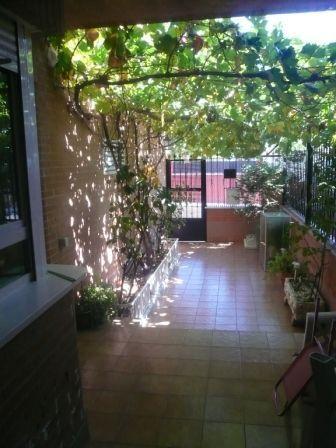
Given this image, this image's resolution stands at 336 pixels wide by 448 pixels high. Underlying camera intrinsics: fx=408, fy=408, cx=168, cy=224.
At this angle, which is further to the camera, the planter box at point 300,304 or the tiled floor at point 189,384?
the planter box at point 300,304

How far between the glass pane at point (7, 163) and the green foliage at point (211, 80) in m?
1.39

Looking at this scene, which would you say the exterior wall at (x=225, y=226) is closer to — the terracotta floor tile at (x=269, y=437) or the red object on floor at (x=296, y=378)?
the red object on floor at (x=296, y=378)

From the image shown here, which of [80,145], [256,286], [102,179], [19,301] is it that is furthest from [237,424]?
[256,286]

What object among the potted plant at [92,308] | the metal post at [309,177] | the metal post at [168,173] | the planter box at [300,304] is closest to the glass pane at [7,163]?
the potted plant at [92,308]

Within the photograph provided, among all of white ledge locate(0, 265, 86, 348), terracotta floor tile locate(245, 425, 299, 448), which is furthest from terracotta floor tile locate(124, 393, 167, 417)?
white ledge locate(0, 265, 86, 348)

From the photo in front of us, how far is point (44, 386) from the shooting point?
178cm

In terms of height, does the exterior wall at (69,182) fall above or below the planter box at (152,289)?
above

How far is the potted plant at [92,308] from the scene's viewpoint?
378 cm

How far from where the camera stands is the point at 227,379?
2871 millimetres

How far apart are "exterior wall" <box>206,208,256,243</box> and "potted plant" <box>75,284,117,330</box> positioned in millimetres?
5468

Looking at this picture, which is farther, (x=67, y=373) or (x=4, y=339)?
(x=67, y=373)

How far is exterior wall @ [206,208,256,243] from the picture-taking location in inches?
361

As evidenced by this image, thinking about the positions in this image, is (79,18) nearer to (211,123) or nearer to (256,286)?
(211,123)

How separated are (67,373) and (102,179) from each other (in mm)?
3370
